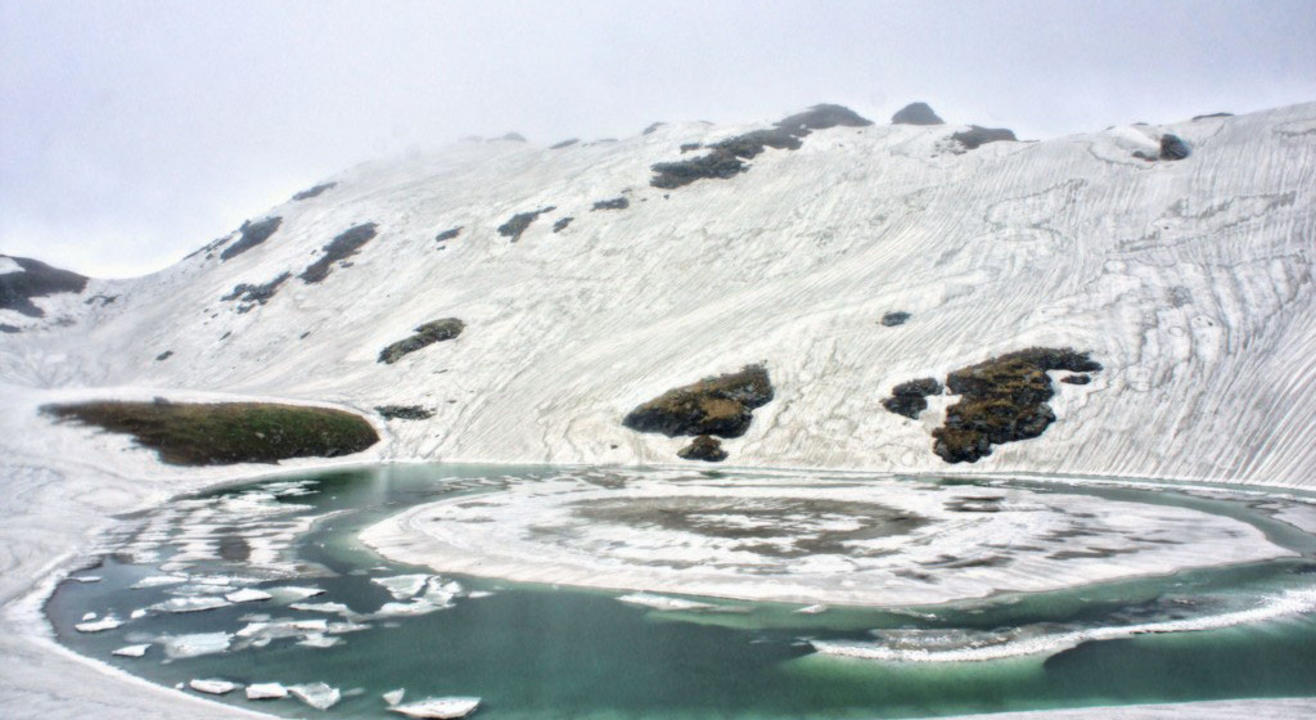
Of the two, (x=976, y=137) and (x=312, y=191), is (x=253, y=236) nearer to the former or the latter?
(x=312, y=191)

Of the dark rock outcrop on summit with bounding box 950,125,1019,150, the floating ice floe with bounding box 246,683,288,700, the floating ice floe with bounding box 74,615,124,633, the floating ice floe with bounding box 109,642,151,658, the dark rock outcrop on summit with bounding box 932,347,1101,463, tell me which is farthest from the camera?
the dark rock outcrop on summit with bounding box 950,125,1019,150

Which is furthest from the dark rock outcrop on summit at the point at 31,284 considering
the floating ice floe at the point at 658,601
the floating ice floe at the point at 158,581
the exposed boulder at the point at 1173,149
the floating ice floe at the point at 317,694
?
the exposed boulder at the point at 1173,149

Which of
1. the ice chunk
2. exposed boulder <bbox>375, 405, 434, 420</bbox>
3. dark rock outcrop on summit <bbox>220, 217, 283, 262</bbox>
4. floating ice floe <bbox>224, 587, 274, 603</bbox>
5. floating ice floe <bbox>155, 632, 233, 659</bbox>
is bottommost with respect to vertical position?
floating ice floe <bbox>155, 632, 233, 659</bbox>

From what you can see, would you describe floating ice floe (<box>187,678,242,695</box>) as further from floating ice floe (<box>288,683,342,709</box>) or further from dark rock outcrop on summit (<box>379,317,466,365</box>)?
dark rock outcrop on summit (<box>379,317,466,365</box>)

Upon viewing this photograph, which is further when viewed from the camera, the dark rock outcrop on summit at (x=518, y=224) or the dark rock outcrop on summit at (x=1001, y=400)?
the dark rock outcrop on summit at (x=518, y=224)

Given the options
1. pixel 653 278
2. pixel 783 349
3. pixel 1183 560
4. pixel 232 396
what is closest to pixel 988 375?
pixel 783 349

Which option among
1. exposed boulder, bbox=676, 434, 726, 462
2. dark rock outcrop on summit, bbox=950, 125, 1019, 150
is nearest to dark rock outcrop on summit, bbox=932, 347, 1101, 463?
exposed boulder, bbox=676, 434, 726, 462

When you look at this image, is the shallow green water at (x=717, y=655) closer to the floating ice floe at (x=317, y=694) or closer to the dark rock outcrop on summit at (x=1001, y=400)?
the floating ice floe at (x=317, y=694)
